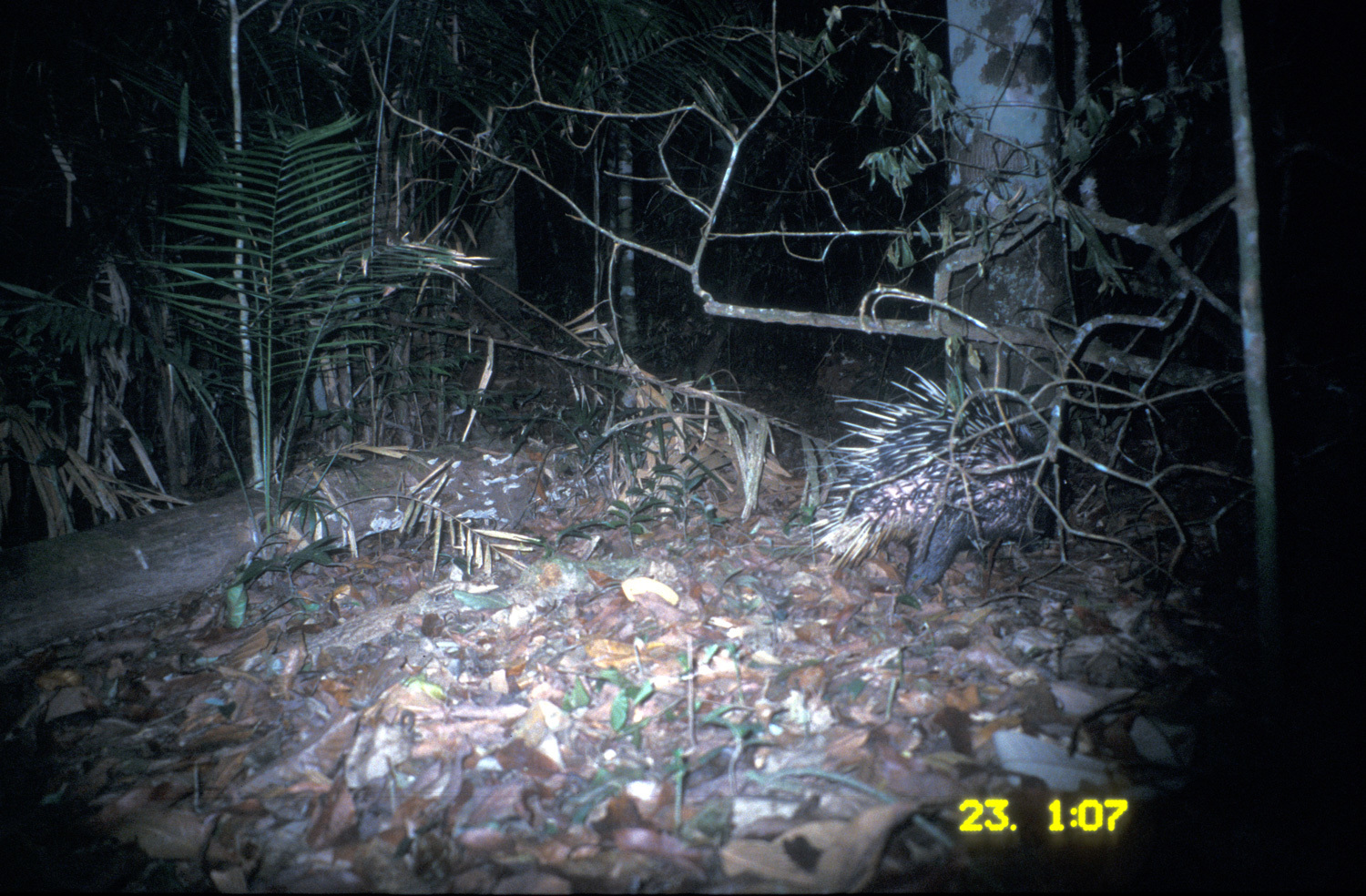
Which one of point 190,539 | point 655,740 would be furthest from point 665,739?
point 190,539

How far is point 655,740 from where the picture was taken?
75.3 inches

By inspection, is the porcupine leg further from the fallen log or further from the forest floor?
the fallen log

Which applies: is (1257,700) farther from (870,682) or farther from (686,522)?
(686,522)

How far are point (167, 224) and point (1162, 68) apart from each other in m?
5.76

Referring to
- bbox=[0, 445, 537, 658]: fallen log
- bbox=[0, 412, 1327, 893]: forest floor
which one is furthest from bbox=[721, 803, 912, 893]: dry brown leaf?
bbox=[0, 445, 537, 658]: fallen log

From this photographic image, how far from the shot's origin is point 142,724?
2180mm

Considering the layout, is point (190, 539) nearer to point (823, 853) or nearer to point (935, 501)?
point (823, 853)

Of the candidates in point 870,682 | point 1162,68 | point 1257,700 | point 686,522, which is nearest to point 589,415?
point 686,522

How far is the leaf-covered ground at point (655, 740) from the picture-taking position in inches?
58.4

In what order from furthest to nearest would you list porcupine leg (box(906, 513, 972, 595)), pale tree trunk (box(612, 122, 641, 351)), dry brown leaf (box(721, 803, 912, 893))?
A: 1. pale tree trunk (box(612, 122, 641, 351))
2. porcupine leg (box(906, 513, 972, 595))
3. dry brown leaf (box(721, 803, 912, 893))
